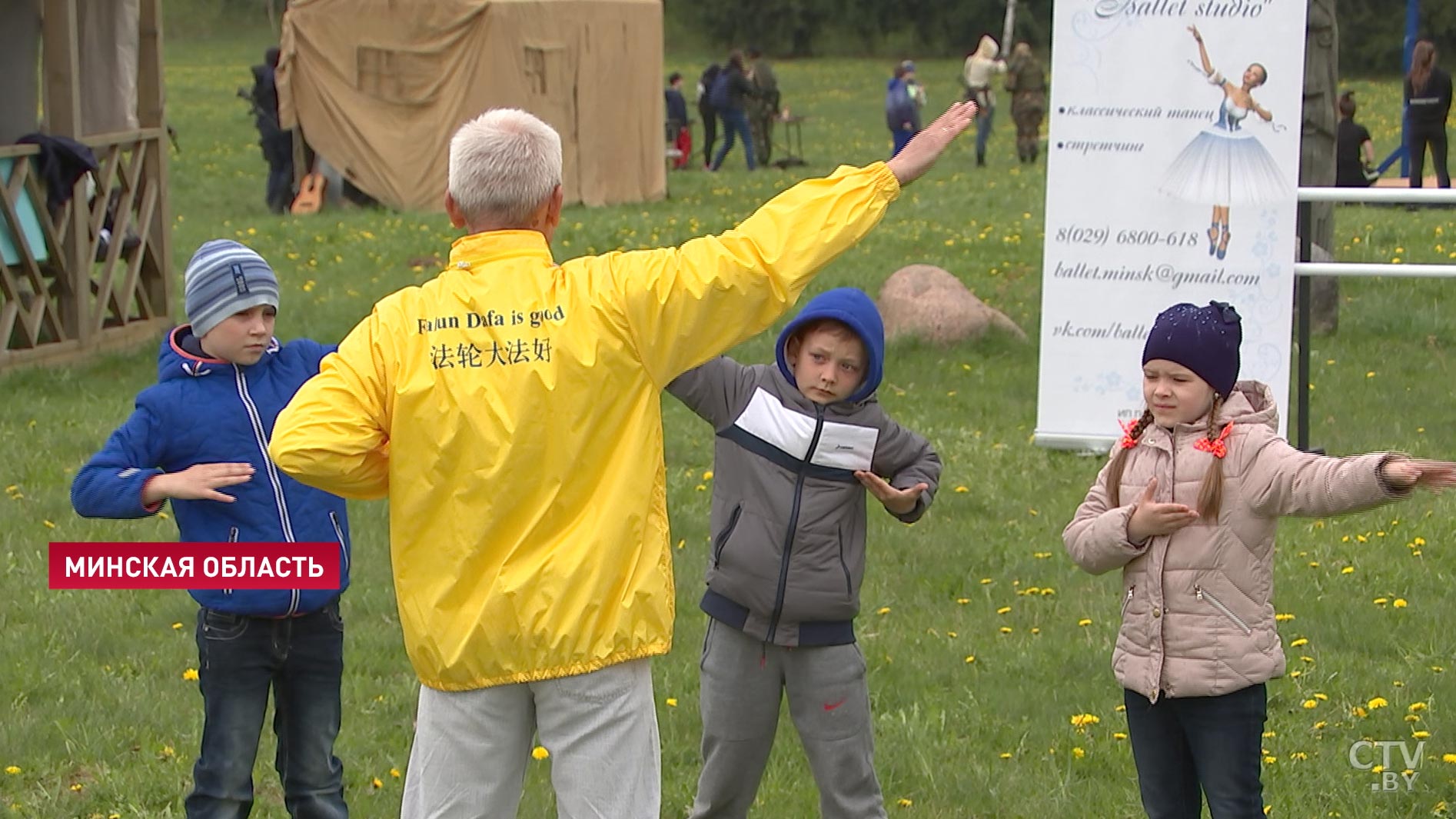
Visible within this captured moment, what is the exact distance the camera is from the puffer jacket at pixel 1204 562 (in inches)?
156

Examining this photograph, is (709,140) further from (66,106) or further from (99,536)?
(99,536)

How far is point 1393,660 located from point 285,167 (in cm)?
1836

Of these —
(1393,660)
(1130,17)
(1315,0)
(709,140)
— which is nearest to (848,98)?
(709,140)

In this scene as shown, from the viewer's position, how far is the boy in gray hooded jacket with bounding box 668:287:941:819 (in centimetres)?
437

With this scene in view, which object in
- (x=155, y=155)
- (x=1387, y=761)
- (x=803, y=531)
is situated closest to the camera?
(x=803, y=531)

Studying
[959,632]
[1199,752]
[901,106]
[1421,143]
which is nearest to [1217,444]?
[1199,752]

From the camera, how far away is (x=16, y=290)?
11.5 m

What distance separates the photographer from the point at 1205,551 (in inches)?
158

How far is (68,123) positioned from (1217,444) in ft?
32.3

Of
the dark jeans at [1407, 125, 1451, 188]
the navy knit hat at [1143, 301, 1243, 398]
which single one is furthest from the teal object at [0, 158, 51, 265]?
the dark jeans at [1407, 125, 1451, 188]

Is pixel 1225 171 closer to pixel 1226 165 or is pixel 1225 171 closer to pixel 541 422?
pixel 1226 165

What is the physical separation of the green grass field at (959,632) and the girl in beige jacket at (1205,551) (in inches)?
42.5

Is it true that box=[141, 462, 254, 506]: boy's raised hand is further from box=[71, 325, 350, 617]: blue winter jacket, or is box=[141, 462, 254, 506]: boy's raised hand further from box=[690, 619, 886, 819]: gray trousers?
box=[690, 619, 886, 819]: gray trousers

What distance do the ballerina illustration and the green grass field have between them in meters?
1.46
